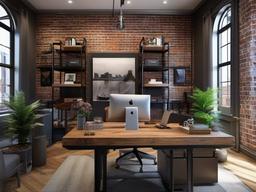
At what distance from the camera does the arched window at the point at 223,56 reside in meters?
5.39

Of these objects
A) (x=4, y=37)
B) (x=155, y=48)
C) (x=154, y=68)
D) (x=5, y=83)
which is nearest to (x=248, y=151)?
(x=154, y=68)

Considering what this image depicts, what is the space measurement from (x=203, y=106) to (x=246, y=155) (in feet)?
3.59

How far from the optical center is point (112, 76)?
676 centimetres

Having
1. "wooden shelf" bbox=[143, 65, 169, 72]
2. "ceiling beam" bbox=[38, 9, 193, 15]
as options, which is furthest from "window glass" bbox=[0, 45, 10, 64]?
"wooden shelf" bbox=[143, 65, 169, 72]

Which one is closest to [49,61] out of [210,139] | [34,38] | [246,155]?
[34,38]

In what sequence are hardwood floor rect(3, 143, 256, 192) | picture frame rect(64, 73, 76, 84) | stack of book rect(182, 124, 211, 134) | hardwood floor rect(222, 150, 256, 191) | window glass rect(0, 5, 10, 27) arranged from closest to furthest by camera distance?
stack of book rect(182, 124, 211, 134)
hardwood floor rect(3, 143, 256, 192)
hardwood floor rect(222, 150, 256, 191)
window glass rect(0, 5, 10, 27)
picture frame rect(64, 73, 76, 84)

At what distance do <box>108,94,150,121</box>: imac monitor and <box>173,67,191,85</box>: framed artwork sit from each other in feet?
13.5

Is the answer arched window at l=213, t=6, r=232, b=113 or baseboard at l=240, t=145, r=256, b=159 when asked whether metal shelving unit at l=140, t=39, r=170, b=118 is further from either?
baseboard at l=240, t=145, r=256, b=159

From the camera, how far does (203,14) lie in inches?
245

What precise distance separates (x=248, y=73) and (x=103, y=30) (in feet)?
13.0

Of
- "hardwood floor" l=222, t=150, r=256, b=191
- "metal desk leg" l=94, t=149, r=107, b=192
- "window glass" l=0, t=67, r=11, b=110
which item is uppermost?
"window glass" l=0, t=67, r=11, b=110

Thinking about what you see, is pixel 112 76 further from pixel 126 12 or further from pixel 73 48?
pixel 126 12

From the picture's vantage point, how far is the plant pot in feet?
11.2

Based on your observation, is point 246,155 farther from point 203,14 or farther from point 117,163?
point 203,14
